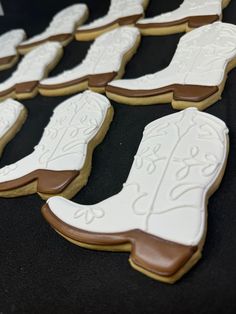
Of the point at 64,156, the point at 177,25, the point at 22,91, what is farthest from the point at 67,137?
the point at 177,25

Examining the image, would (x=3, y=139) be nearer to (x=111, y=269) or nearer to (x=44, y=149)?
(x=44, y=149)

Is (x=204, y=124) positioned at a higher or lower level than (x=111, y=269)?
higher

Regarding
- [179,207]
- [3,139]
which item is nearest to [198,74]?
[179,207]

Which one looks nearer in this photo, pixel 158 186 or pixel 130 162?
pixel 158 186

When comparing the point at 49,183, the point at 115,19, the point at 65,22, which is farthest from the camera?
the point at 65,22

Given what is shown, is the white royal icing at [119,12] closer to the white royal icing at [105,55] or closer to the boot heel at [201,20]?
the white royal icing at [105,55]

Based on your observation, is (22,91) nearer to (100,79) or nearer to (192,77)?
(100,79)

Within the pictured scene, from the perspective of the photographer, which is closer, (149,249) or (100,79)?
(149,249)

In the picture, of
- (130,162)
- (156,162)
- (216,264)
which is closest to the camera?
(216,264)
